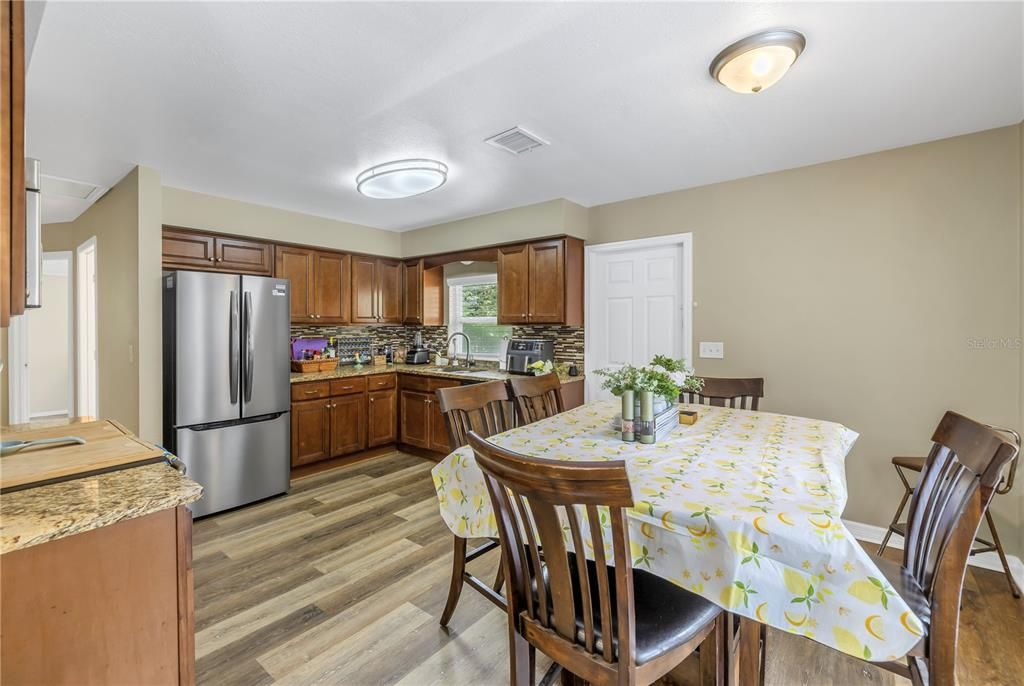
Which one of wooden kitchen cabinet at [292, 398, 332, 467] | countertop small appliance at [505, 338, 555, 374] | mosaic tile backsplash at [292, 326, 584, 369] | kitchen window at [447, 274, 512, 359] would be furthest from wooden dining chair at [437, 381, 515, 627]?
kitchen window at [447, 274, 512, 359]

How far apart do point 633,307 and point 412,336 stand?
2.94m

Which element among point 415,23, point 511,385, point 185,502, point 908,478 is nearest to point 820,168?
point 908,478

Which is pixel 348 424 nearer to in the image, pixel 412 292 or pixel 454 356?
pixel 454 356

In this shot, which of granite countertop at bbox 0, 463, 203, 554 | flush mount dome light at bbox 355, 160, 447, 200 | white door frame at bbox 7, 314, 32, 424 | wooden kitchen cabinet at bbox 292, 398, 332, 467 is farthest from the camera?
white door frame at bbox 7, 314, 32, 424

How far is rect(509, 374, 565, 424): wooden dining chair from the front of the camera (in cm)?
236

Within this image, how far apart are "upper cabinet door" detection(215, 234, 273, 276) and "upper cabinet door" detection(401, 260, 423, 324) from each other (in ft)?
4.93

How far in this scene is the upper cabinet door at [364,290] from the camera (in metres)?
4.75

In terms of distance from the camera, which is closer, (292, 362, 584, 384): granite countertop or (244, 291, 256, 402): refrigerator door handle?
(244, 291, 256, 402): refrigerator door handle

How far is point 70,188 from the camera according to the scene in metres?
3.58

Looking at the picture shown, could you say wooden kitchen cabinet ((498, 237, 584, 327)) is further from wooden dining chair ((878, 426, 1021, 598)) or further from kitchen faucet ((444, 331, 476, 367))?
wooden dining chair ((878, 426, 1021, 598))

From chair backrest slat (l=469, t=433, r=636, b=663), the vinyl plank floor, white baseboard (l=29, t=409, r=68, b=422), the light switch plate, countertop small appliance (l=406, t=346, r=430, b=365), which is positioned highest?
the light switch plate

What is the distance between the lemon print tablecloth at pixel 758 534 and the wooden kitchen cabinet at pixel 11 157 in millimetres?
1306

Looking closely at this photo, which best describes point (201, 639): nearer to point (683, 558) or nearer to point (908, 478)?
point (683, 558)

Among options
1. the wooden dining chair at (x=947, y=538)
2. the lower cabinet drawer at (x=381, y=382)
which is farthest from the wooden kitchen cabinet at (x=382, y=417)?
the wooden dining chair at (x=947, y=538)
